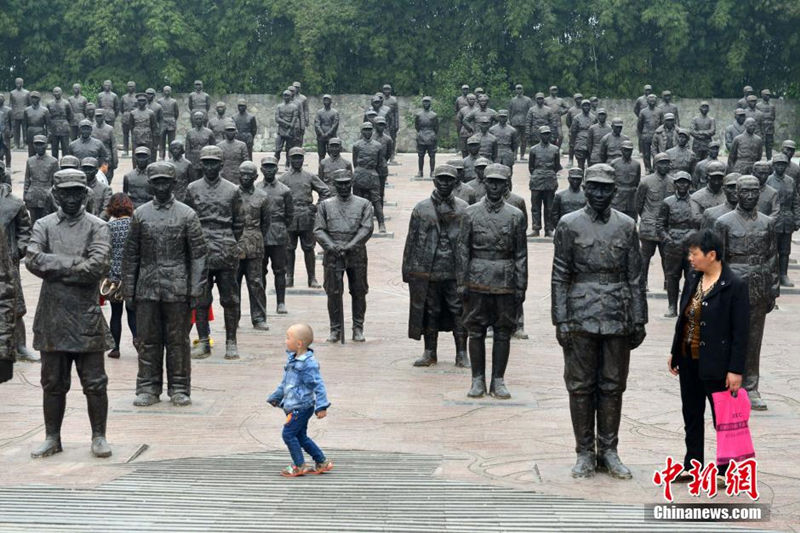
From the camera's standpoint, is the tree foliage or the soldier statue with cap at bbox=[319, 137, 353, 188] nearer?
the soldier statue with cap at bbox=[319, 137, 353, 188]

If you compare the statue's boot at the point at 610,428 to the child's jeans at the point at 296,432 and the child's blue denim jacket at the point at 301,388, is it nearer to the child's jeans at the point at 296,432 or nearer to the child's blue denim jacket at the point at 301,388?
the child's blue denim jacket at the point at 301,388

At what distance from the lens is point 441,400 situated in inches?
472

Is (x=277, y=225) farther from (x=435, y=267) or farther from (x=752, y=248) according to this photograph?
(x=752, y=248)

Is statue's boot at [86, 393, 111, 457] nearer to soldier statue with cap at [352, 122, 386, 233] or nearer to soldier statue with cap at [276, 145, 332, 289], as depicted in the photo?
soldier statue with cap at [276, 145, 332, 289]

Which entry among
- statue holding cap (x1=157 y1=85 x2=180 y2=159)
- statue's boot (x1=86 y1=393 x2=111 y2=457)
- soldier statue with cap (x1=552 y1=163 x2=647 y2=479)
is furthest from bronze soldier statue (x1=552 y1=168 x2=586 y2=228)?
statue holding cap (x1=157 y1=85 x2=180 y2=159)

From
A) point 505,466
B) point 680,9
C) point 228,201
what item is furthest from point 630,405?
point 680,9

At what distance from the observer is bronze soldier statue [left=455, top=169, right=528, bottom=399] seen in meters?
11.9

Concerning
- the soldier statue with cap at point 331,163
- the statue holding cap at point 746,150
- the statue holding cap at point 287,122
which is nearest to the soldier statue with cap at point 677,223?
the soldier statue with cap at point 331,163

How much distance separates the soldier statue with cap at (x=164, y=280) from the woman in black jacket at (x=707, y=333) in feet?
14.1

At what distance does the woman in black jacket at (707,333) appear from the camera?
28.9 ft

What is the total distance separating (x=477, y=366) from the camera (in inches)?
474

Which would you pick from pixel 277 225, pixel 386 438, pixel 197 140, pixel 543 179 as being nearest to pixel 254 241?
pixel 277 225

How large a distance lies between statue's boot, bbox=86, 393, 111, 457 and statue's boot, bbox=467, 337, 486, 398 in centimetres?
344

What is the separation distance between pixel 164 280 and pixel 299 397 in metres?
2.74
